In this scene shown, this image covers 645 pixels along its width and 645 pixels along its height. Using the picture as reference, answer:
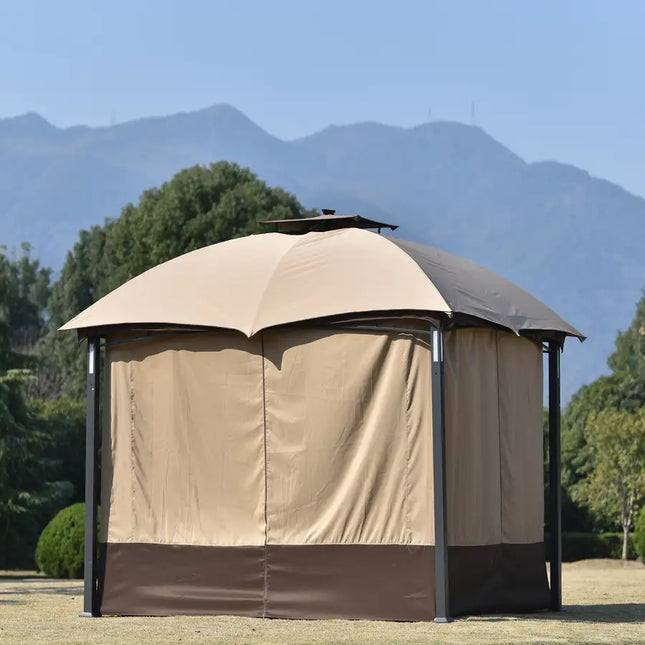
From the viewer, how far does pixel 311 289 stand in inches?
467

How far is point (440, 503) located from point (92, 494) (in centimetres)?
335

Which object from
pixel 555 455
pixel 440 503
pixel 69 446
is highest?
pixel 69 446

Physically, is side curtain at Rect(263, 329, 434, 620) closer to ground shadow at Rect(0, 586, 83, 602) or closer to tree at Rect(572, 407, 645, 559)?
ground shadow at Rect(0, 586, 83, 602)

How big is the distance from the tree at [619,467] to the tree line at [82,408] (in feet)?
0.09

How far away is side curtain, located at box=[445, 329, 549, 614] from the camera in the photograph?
1182 centimetres

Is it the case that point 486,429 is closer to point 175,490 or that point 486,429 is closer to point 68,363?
point 175,490

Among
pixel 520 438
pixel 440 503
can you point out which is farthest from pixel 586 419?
pixel 440 503

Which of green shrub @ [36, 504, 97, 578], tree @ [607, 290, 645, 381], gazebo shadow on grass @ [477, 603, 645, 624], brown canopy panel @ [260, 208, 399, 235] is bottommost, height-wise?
gazebo shadow on grass @ [477, 603, 645, 624]

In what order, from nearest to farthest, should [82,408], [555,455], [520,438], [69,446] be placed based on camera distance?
[520,438], [555,455], [69,446], [82,408]

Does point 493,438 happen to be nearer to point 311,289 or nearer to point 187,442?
point 311,289

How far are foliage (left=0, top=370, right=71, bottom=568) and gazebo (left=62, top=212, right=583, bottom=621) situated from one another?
16929 millimetres

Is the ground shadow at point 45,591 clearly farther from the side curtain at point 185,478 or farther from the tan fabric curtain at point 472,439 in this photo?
the tan fabric curtain at point 472,439

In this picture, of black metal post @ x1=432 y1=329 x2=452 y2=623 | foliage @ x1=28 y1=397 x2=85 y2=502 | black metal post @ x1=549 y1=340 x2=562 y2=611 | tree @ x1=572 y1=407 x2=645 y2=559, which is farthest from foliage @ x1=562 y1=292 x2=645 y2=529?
black metal post @ x1=432 y1=329 x2=452 y2=623

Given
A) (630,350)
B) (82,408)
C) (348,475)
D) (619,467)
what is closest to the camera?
(348,475)
